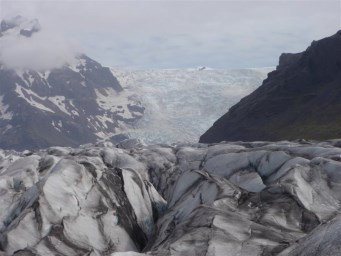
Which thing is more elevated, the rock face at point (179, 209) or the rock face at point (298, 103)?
the rock face at point (179, 209)

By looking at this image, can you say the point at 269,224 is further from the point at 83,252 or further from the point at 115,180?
the point at 115,180

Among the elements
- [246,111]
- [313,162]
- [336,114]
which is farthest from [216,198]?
[246,111]

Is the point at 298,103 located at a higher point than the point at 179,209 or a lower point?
lower

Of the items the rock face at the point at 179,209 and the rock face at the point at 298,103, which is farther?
the rock face at the point at 298,103

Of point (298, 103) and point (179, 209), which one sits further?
point (298, 103)
